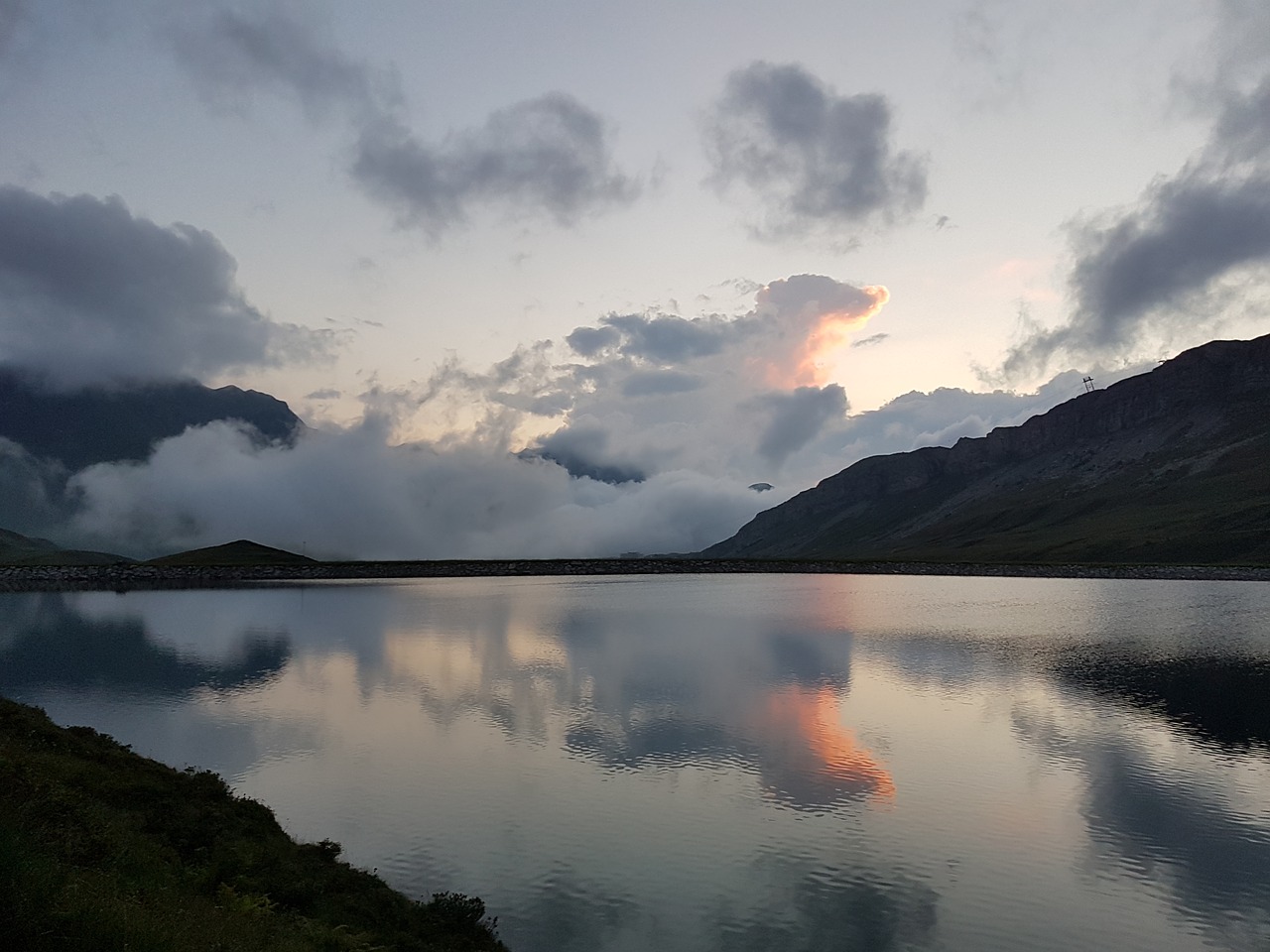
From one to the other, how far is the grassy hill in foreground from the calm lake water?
2.18m

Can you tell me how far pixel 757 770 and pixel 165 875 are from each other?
905 inches

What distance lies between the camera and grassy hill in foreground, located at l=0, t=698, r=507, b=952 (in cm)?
1189

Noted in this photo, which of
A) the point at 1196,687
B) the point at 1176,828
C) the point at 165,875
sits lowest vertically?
the point at 1176,828

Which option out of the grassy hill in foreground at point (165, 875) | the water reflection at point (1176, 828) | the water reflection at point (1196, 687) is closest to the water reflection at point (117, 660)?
the grassy hill in foreground at point (165, 875)

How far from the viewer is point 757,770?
33625mm

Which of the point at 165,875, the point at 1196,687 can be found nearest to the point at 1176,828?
the point at 1196,687

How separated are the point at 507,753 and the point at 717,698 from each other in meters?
16.7

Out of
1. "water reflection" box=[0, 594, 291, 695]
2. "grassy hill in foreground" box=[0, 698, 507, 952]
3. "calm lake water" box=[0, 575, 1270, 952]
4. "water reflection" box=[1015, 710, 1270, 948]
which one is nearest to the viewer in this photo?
"grassy hill in foreground" box=[0, 698, 507, 952]

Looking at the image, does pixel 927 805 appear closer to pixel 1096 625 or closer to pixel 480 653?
pixel 480 653

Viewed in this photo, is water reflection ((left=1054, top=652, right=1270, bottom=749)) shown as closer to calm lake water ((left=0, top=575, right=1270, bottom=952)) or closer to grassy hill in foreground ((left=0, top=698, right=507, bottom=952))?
calm lake water ((left=0, top=575, right=1270, bottom=952))

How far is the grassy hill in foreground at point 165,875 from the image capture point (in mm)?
11890

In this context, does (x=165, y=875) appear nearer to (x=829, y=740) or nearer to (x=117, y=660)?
(x=829, y=740)

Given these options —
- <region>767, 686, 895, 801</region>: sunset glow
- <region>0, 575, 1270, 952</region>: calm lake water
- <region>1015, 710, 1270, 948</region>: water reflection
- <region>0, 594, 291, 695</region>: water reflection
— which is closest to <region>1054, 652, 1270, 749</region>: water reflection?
<region>0, 575, 1270, 952</region>: calm lake water

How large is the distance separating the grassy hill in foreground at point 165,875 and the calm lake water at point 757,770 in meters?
2.18
